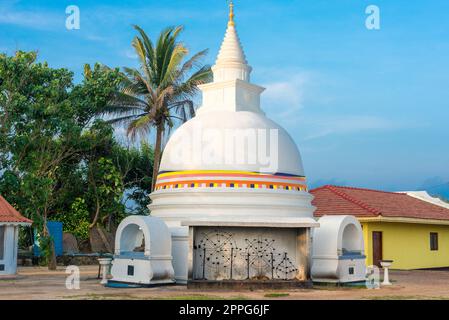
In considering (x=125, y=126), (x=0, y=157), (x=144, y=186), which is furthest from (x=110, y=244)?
(x=0, y=157)

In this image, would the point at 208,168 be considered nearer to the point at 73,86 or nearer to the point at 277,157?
the point at 277,157

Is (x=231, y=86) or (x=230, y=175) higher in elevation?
(x=231, y=86)

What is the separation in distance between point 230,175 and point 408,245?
16946mm

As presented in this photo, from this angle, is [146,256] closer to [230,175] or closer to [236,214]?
[236,214]

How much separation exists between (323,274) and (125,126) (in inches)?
684

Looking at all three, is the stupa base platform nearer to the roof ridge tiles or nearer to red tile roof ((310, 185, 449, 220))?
red tile roof ((310, 185, 449, 220))

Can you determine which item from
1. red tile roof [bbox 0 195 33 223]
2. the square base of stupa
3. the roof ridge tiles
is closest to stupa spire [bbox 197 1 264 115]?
the square base of stupa

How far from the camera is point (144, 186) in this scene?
145 ft

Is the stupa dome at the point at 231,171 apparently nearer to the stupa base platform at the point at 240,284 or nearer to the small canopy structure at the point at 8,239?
the stupa base platform at the point at 240,284

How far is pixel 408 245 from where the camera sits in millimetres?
33719

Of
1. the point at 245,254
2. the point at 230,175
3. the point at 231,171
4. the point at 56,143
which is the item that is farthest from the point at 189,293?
the point at 56,143

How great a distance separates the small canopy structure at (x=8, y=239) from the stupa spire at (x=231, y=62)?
411 inches

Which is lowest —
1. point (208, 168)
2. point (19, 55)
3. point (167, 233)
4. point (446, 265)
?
point (446, 265)

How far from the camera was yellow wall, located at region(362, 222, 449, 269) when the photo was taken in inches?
1246
